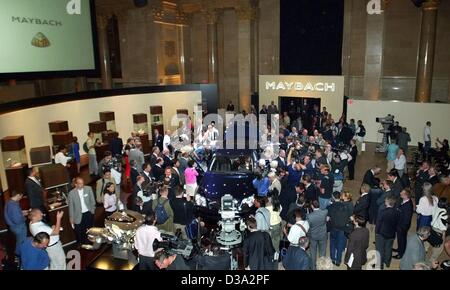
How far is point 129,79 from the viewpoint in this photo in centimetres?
2311

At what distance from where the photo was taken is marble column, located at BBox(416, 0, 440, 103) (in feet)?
55.9

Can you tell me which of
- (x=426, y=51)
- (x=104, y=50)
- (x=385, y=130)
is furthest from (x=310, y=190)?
(x=104, y=50)

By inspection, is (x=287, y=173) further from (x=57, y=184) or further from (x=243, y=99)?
(x=243, y=99)

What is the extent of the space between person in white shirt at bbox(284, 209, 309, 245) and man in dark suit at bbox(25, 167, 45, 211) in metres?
5.29

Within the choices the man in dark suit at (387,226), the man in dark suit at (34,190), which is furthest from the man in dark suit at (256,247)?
the man in dark suit at (34,190)

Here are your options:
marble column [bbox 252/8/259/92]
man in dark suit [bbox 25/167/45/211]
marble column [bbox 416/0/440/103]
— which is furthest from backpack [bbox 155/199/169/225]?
marble column [bbox 252/8/259/92]

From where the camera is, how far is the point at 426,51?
17.4m

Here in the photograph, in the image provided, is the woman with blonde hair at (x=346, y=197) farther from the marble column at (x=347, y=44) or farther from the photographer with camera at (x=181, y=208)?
the marble column at (x=347, y=44)

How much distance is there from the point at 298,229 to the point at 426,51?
14918 millimetres

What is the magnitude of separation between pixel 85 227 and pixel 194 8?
18122mm

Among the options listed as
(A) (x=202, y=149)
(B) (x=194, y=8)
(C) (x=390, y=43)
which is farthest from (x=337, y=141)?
(B) (x=194, y=8)

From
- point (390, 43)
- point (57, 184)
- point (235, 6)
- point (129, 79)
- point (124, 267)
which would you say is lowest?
point (124, 267)

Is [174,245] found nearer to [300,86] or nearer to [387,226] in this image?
[387,226]

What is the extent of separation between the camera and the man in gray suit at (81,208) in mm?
7527
